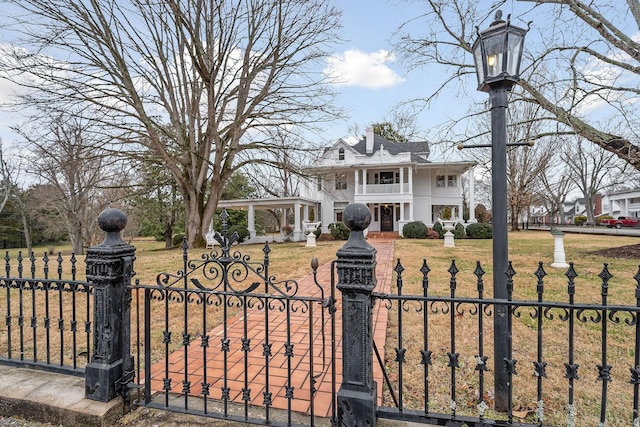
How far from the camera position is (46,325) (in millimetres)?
2398

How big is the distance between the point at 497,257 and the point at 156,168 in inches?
650

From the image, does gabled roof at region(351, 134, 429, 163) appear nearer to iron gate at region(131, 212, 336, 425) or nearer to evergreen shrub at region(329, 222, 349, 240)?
evergreen shrub at region(329, 222, 349, 240)

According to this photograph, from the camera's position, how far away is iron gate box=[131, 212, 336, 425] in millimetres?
2021

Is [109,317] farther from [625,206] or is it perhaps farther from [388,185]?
[625,206]

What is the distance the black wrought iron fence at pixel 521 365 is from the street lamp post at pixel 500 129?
115 millimetres

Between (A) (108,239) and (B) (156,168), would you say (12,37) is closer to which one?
(B) (156,168)

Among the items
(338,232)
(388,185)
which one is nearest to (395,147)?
(388,185)

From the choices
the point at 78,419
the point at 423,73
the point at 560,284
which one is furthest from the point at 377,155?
the point at 78,419

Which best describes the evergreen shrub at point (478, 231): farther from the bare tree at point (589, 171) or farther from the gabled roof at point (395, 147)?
the bare tree at point (589, 171)

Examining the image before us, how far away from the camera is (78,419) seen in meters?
2.02

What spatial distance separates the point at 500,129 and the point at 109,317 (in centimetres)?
303

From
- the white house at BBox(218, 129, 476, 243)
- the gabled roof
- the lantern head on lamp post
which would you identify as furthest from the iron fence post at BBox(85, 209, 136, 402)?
the gabled roof

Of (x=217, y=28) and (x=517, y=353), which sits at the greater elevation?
(x=217, y=28)

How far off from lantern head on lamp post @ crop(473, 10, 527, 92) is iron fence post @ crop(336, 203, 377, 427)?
4.71 ft
